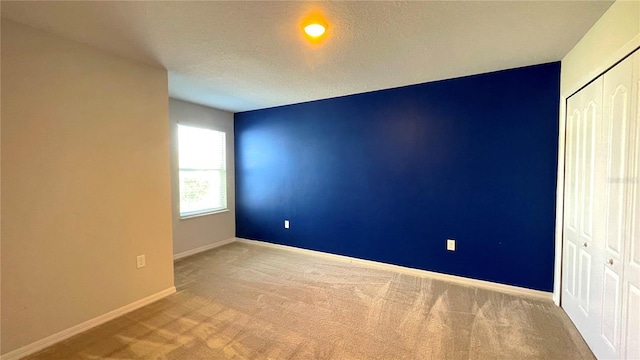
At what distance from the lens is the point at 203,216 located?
4.35 metres

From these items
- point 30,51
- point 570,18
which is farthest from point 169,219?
point 570,18

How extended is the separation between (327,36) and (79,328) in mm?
3092

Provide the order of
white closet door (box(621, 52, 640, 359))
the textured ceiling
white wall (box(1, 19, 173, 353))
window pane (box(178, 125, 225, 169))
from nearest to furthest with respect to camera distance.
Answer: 1. white closet door (box(621, 52, 640, 359))
2. the textured ceiling
3. white wall (box(1, 19, 173, 353))
4. window pane (box(178, 125, 225, 169))

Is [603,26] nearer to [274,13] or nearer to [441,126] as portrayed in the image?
[441,126]

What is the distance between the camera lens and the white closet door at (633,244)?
1454mm

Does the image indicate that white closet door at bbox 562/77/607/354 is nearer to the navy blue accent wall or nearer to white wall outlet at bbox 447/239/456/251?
the navy blue accent wall

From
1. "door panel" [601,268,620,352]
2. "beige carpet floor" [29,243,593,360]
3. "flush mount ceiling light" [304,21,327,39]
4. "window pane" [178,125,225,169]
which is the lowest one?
"beige carpet floor" [29,243,593,360]

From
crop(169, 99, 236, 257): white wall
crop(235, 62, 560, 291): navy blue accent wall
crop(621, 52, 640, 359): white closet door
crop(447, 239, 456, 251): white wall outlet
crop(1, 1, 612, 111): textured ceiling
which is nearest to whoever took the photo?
crop(621, 52, 640, 359): white closet door

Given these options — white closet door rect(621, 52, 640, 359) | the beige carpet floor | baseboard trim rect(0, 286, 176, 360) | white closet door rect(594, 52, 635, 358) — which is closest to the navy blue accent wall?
the beige carpet floor

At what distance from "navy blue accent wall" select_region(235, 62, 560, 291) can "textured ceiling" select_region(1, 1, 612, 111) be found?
1.28 ft

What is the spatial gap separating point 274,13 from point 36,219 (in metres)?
2.28

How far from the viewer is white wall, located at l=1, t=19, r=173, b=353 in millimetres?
1862

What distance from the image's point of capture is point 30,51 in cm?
192

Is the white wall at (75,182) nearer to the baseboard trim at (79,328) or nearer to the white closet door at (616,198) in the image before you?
the baseboard trim at (79,328)
